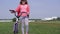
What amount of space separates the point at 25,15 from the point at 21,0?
0.75m

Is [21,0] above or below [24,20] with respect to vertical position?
above

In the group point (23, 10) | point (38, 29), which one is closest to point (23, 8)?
point (23, 10)

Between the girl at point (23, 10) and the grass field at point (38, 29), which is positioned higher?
the girl at point (23, 10)

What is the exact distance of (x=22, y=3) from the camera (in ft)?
38.3

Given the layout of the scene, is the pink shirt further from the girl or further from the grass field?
the grass field

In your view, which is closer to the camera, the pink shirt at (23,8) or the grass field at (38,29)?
the pink shirt at (23,8)

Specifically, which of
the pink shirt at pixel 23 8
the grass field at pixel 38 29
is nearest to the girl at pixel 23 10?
the pink shirt at pixel 23 8

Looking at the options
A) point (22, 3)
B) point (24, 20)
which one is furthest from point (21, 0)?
point (24, 20)

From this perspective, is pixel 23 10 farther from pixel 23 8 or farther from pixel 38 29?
pixel 38 29

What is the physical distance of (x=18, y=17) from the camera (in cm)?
1157

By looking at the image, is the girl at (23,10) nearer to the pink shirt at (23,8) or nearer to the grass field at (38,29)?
the pink shirt at (23,8)

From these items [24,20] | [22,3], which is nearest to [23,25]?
[24,20]

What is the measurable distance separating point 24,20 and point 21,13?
36 centimetres

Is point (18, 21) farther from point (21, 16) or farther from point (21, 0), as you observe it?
point (21, 0)
